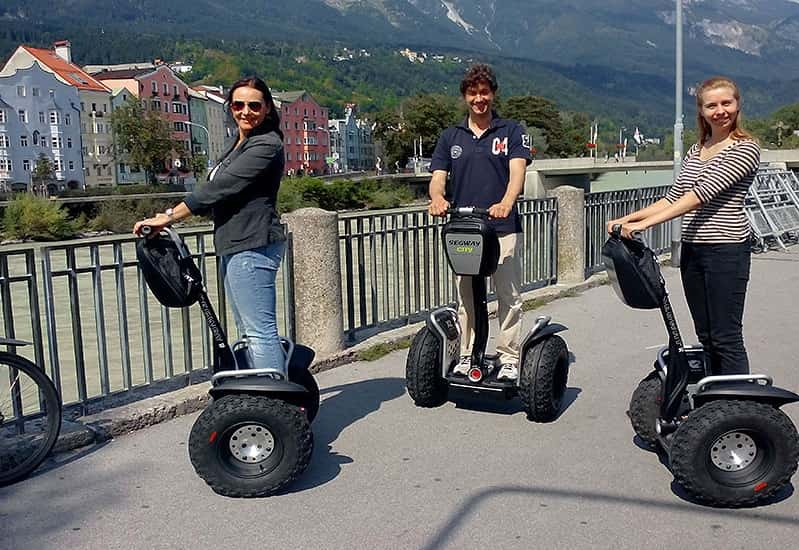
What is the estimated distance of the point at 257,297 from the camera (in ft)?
14.4

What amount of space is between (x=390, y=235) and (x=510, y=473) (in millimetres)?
4201

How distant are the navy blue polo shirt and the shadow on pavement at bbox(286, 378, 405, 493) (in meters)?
1.44

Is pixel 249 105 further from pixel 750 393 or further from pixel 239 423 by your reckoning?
pixel 750 393

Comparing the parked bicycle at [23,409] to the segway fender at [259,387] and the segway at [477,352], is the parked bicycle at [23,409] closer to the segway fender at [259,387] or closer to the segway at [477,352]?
the segway fender at [259,387]

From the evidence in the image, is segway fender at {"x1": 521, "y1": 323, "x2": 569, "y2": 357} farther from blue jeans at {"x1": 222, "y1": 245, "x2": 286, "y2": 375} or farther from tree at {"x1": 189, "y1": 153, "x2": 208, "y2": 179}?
tree at {"x1": 189, "y1": 153, "x2": 208, "y2": 179}

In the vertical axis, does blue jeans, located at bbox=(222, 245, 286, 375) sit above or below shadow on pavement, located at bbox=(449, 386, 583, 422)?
above

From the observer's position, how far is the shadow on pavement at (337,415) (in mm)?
4496

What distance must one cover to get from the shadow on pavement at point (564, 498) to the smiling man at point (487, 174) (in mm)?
1203

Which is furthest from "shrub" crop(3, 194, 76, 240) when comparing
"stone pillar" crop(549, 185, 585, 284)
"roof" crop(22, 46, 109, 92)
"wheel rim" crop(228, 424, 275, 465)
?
"roof" crop(22, 46, 109, 92)

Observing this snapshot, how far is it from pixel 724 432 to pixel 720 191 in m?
1.10

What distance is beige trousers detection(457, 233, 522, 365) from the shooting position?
5.46 meters

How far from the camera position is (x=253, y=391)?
4.17m

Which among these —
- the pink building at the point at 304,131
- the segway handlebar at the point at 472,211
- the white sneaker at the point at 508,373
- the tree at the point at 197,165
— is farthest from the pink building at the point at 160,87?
the segway handlebar at the point at 472,211

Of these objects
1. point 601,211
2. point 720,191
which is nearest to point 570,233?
point 601,211
